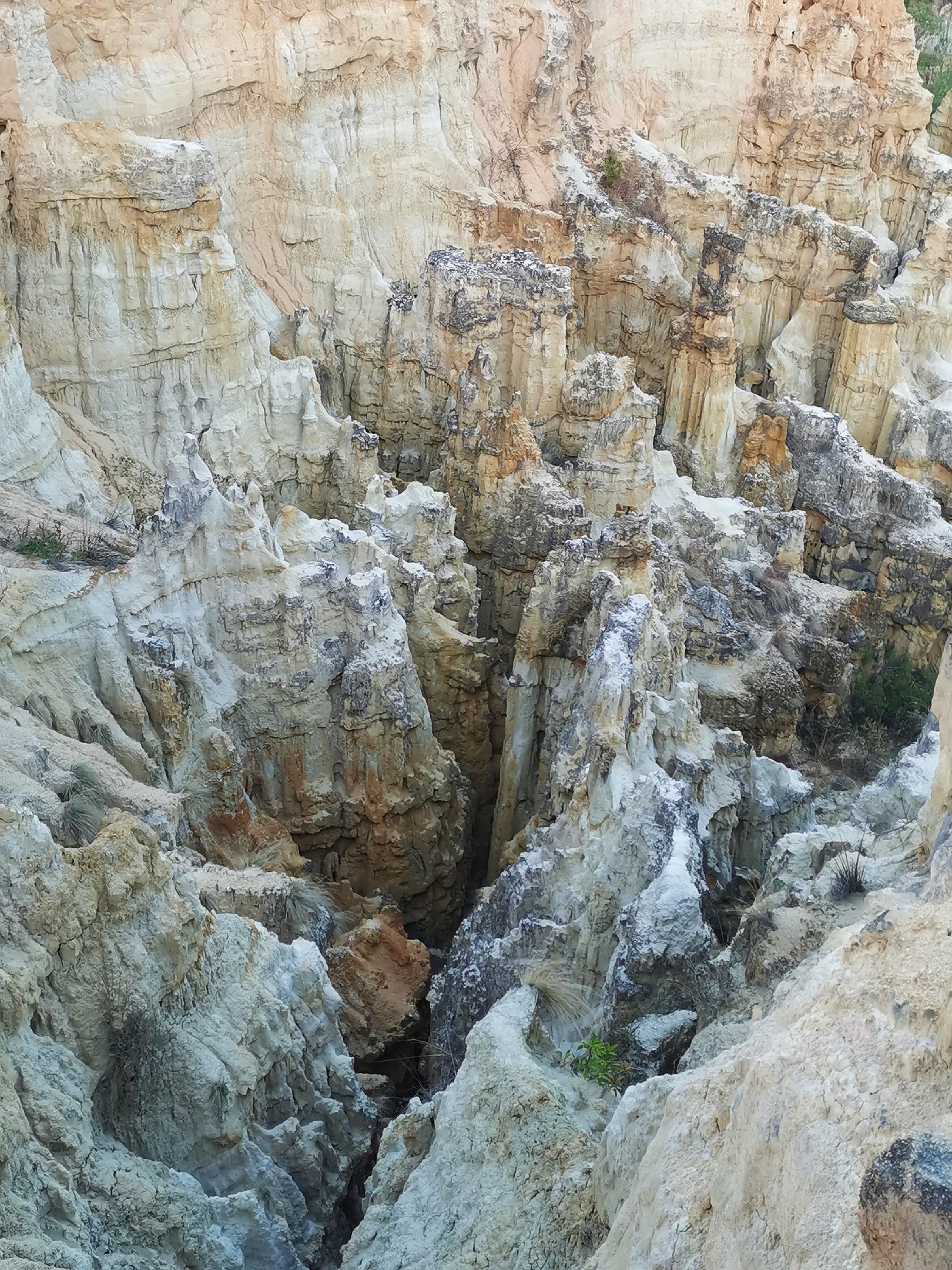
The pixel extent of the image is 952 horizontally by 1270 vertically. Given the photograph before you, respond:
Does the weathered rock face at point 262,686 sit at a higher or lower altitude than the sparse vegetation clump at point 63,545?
lower

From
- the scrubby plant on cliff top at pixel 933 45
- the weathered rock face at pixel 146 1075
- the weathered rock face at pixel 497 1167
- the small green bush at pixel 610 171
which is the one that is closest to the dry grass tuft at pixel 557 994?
the weathered rock face at pixel 497 1167

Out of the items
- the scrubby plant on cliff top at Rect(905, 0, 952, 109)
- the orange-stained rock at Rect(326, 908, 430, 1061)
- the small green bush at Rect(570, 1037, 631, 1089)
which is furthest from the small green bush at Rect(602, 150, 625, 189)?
the small green bush at Rect(570, 1037, 631, 1089)

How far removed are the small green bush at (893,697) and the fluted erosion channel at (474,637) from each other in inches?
3.8

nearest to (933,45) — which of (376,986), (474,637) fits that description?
(474,637)

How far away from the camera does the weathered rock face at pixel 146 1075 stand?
7371 mm

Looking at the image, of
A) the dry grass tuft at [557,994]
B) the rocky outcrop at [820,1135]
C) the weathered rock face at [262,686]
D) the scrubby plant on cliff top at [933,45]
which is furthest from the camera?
the scrubby plant on cliff top at [933,45]

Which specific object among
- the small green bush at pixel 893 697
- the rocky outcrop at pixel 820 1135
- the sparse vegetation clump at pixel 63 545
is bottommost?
the small green bush at pixel 893 697

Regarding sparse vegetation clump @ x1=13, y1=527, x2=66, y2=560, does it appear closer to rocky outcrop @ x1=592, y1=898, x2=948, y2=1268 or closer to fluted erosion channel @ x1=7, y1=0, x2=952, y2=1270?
fluted erosion channel @ x1=7, y1=0, x2=952, y2=1270

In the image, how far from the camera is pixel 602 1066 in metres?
8.80

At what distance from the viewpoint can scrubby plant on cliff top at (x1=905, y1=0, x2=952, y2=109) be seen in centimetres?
3619

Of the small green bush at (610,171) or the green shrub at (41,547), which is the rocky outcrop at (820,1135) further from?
the small green bush at (610,171)

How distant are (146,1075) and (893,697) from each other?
49.3 feet

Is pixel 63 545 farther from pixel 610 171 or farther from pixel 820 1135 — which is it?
pixel 610 171

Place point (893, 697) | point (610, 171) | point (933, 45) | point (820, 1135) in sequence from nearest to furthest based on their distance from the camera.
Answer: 1. point (820, 1135)
2. point (893, 697)
3. point (610, 171)
4. point (933, 45)
